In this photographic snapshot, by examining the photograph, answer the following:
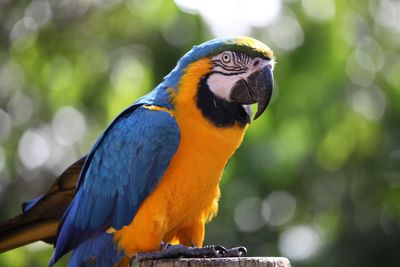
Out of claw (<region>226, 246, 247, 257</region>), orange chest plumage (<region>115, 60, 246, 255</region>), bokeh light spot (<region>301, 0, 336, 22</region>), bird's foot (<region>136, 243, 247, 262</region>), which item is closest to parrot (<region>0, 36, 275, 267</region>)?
orange chest plumage (<region>115, 60, 246, 255</region>)

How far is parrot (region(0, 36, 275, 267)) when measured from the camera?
434 cm

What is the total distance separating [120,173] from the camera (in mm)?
4453

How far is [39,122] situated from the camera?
8188mm

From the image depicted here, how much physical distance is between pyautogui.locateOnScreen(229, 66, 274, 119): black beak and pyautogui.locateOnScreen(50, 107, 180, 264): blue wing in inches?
13.8

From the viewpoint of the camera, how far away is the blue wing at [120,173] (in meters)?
4.33

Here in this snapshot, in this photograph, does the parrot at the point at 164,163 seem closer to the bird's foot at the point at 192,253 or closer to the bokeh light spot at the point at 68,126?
the bird's foot at the point at 192,253

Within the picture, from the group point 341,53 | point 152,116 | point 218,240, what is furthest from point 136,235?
point 218,240

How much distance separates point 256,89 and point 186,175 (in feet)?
1.80

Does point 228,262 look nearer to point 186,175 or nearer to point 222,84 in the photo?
point 186,175

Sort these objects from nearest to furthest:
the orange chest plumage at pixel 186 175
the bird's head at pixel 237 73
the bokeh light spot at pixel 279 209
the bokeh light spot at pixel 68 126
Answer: the orange chest plumage at pixel 186 175 < the bird's head at pixel 237 73 < the bokeh light spot at pixel 68 126 < the bokeh light spot at pixel 279 209

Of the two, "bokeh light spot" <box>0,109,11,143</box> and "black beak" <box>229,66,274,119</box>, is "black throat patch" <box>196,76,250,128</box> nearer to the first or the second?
"black beak" <box>229,66,274,119</box>

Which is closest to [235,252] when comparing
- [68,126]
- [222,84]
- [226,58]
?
[222,84]

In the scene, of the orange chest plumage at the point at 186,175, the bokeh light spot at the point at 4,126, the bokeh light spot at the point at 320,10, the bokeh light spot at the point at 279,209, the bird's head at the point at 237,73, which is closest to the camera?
the orange chest plumage at the point at 186,175

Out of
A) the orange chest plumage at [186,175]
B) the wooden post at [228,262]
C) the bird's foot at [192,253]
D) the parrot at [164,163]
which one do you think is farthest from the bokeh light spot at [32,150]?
the wooden post at [228,262]
